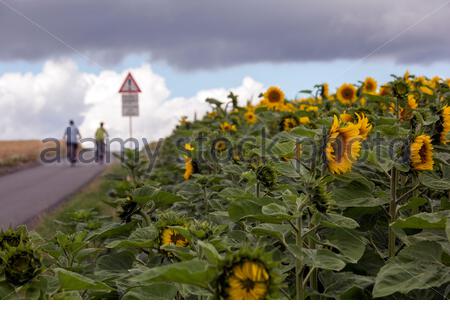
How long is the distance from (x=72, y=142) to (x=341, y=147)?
78.5ft

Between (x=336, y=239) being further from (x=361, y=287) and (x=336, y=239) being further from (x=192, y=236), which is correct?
(x=192, y=236)

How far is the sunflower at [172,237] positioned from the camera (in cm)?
204

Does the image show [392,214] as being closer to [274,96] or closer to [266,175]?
[266,175]

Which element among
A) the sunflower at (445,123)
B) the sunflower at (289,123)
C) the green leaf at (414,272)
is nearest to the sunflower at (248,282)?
the green leaf at (414,272)

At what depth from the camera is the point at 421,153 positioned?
2.42m

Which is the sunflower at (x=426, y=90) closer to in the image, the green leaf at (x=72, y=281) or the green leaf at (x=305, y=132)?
the green leaf at (x=305, y=132)

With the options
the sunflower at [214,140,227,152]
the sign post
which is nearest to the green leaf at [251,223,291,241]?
the sunflower at [214,140,227,152]

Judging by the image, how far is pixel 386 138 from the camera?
2771 mm

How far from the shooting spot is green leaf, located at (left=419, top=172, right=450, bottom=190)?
7.85ft

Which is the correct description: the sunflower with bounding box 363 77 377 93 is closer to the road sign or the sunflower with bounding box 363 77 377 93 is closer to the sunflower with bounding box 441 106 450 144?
the sunflower with bounding box 441 106 450 144

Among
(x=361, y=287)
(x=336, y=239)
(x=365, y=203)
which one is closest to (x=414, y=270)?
(x=361, y=287)

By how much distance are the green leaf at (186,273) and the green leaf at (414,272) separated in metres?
0.61

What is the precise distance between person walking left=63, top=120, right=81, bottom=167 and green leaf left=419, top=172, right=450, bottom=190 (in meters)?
23.5
